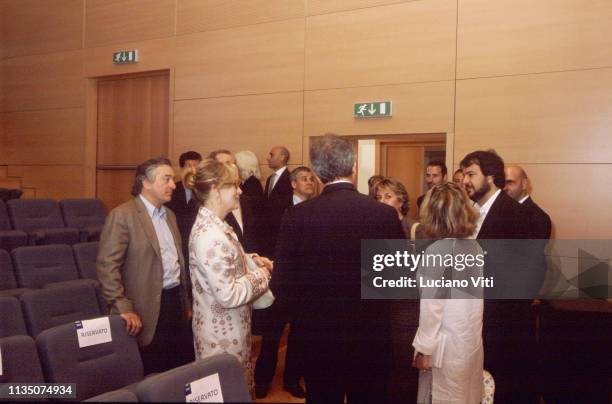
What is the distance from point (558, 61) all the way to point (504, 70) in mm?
426

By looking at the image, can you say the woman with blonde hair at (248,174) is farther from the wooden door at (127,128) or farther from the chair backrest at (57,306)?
the wooden door at (127,128)

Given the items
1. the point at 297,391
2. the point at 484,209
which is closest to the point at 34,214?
the point at 297,391

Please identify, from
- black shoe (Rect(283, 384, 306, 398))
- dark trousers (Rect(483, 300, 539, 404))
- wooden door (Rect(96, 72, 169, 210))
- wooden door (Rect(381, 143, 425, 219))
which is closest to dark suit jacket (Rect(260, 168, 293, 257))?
black shoe (Rect(283, 384, 306, 398))

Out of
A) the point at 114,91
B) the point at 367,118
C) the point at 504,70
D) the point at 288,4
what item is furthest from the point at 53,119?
the point at 504,70

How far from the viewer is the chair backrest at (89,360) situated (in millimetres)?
1869

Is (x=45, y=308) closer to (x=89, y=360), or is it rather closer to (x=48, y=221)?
(x=89, y=360)

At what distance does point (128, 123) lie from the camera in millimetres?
7008

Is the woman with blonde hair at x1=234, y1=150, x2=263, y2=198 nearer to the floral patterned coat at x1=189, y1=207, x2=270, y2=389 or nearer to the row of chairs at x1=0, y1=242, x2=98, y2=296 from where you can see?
the row of chairs at x1=0, y1=242, x2=98, y2=296

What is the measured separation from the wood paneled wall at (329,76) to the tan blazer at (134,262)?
3166 millimetres

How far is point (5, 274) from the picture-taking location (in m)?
3.51

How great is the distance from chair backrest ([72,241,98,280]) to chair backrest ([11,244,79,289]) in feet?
0.12

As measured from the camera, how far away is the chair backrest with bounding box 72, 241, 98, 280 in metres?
3.79

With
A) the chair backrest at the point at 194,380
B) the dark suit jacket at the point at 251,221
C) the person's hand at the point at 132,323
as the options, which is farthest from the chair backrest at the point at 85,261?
the chair backrest at the point at 194,380

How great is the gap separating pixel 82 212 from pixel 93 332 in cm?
417
